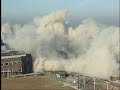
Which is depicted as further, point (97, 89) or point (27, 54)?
point (27, 54)

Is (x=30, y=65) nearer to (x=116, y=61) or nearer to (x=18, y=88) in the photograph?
(x=116, y=61)

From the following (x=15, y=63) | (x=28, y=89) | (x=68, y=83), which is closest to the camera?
(x=28, y=89)

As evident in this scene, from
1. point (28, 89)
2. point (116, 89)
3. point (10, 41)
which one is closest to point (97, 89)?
point (116, 89)

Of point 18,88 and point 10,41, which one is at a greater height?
point 10,41

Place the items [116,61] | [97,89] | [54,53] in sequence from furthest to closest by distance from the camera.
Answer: [54,53] < [116,61] < [97,89]

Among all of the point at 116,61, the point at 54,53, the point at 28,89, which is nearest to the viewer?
the point at 28,89

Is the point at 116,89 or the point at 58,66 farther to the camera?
the point at 58,66

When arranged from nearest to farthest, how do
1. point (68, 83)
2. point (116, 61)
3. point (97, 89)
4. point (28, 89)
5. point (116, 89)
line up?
1. point (28, 89)
2. point (68, 83)
3. point (97, 89)
4. point (116, 89)
5. point (116, 61)

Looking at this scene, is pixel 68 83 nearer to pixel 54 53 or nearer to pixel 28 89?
pixel 28 89

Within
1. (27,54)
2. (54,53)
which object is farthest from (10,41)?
(54,53)
